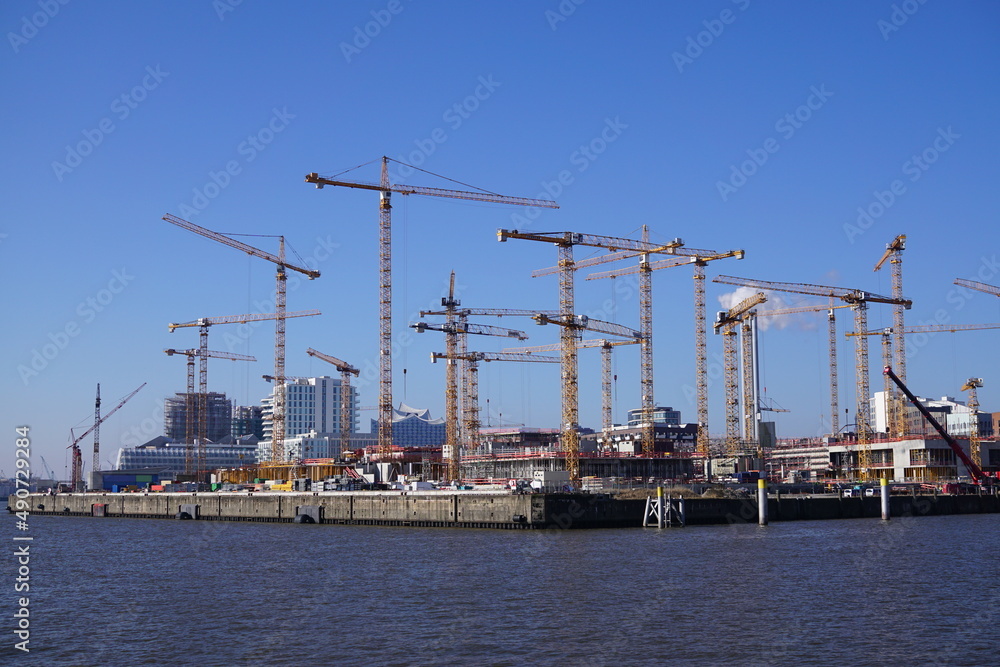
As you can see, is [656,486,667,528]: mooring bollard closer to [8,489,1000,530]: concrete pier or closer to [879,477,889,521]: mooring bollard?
[8,489,1000,530]: concrete pier

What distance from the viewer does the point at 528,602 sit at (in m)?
42.3

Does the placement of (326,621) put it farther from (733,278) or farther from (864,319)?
(864,319)

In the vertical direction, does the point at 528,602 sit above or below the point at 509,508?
below

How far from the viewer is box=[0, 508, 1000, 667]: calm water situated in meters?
33.1

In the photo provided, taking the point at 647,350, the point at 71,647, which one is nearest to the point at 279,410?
the point at 647,350

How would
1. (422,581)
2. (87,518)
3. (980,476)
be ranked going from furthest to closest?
1. (87,518)
2. (980,476)
3. (422,581)

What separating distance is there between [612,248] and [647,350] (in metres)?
25.4

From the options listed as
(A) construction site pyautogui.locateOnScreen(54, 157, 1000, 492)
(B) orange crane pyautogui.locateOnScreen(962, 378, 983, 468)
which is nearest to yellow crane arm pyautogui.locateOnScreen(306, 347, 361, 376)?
(A) construction site pyautogui.locateOnScreen(54, 157, 1000, 492)

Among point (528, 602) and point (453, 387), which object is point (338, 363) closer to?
point (453, 387)

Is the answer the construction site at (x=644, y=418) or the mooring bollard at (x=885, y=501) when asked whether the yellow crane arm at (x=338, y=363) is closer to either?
the construction site at (x=644, y=418)

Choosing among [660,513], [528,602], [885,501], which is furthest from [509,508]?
[528,602]

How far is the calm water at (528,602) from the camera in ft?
109

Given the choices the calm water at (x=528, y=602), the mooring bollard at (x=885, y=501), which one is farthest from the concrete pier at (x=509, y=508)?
the calm water at (x=528, y=602)

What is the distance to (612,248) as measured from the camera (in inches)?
5276
